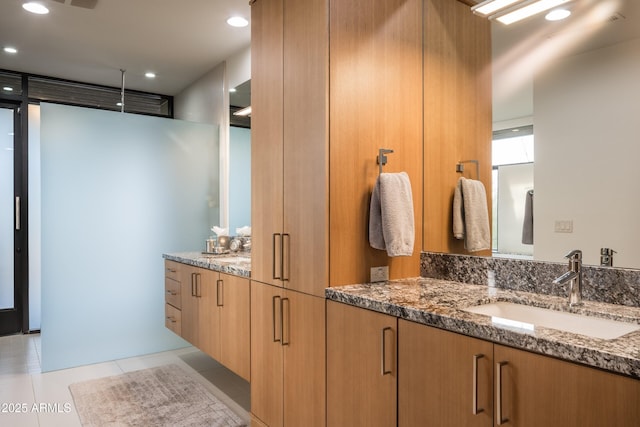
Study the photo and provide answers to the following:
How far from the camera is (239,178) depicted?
12.8ft

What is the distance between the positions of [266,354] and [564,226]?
1.51 metres

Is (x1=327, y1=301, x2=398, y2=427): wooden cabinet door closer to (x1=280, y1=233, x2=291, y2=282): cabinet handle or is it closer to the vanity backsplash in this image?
(x1=280, y1=233, x2=291, y2=282): cabinet handle

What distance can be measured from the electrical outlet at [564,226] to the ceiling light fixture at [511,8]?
2.78 feet

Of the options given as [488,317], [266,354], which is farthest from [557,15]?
[266,354]

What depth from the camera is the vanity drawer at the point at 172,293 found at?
3.48 metres

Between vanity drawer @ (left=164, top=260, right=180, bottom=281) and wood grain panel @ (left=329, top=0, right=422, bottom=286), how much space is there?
204 cm

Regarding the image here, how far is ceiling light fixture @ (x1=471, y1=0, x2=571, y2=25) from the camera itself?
1732 millimetres

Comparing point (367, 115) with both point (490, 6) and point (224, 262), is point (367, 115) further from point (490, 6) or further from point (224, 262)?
point (224, 262)

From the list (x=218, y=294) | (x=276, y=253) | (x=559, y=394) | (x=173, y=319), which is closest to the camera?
(x=559, y=394)

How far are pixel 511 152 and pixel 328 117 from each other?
81cm

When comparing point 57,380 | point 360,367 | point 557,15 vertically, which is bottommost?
A: point 57,380

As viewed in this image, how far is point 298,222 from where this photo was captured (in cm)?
201

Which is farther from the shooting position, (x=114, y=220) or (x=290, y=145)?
(x=114, y=220)

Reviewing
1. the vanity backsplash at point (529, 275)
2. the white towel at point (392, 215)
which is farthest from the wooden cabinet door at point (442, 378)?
the vanity backsplash at point (529, 275)
